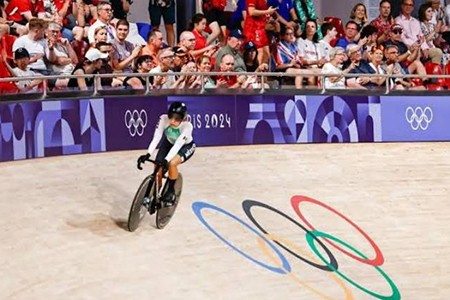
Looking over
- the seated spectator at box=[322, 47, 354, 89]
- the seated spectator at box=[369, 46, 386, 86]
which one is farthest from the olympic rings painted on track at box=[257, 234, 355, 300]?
the seated spectator at box=[369, 46, 386, 86]

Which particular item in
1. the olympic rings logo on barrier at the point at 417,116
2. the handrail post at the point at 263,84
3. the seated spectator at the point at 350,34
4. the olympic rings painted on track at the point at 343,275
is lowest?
the olympic rings painted on track at the point at 343,275

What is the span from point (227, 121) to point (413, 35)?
3818 millimetres

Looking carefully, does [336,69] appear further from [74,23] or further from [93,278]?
[93,278]

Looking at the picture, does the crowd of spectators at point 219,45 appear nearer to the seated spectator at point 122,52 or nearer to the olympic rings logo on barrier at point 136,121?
the seated spectator at point 122,52

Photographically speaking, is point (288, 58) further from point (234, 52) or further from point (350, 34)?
point (350, 34)

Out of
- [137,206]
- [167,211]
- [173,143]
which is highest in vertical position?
[173,143]

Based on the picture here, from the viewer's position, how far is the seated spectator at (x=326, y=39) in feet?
54.9

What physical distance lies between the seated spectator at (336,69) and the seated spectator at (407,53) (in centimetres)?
104

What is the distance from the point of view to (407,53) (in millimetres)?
17531

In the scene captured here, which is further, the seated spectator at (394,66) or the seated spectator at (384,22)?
the seated spectator at (384,22)

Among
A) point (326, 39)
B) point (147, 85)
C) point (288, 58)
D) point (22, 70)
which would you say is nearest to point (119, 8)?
point (147, 85)

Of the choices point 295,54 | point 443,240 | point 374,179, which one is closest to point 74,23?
point 295,54

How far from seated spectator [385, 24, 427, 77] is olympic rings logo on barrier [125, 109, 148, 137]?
4.08 m

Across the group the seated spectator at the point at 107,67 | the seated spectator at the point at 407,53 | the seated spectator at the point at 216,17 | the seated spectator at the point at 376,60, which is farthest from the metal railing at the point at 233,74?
the seated spectator at the point at 216,17
